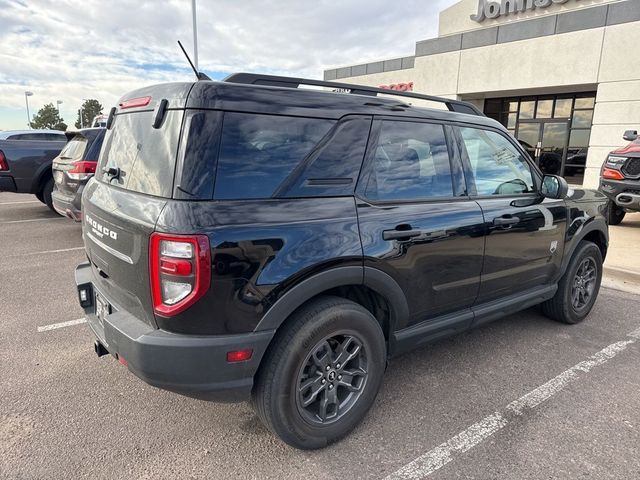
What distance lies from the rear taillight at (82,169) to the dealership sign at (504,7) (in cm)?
1341

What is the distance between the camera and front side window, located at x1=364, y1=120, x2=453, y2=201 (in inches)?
102

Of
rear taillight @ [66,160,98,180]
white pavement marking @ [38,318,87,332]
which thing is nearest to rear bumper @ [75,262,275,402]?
white pavement marking @ [38,318,87,332]

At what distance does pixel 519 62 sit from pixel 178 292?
14.5 metres

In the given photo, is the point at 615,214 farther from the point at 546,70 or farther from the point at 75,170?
the point at 75,170

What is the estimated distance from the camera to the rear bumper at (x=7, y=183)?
27.6 ft

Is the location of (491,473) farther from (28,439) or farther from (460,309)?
(28,439)

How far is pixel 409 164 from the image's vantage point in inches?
109

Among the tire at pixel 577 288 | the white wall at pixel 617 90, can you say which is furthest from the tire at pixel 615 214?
the tire at pixel 577 288

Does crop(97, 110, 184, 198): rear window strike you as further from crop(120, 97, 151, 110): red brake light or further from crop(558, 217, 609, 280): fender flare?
crop(558, 217, 609, 280): fender flare

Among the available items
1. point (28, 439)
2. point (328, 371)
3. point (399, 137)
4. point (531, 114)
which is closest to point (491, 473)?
point (328, 371)

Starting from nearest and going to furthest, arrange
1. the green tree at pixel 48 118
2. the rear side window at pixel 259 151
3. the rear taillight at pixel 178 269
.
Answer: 1. the rear taillight at pixel 178 269
2. the rear side window at pixel 259 151
3. the green tree at pixel 48 118

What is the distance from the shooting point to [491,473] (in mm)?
2256

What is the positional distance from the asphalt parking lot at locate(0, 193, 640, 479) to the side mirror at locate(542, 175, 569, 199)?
1263 millimetres

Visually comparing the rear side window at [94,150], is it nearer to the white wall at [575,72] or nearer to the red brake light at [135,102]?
the red brake light at [135,102]
